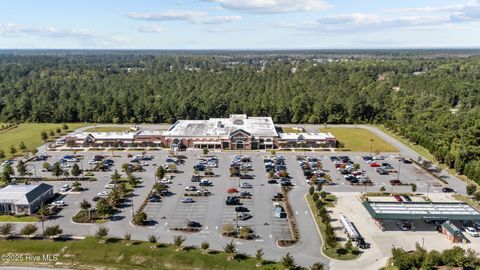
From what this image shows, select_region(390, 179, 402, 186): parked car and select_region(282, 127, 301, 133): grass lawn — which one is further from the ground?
select_region(282, 127, 301, 133): grass lawn

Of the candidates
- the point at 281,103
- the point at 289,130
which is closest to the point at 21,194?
the point at 289,130

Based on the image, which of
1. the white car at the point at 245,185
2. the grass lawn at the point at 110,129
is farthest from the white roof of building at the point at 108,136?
the white car at the point at 245,185

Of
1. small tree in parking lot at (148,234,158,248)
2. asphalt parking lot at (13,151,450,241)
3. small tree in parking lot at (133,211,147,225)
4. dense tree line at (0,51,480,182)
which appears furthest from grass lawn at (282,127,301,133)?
small tree in parking lot at (148,234,158,248)

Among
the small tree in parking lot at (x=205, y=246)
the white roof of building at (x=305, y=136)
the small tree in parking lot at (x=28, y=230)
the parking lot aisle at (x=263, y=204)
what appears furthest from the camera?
the white roof of building at (x=305, y=136)

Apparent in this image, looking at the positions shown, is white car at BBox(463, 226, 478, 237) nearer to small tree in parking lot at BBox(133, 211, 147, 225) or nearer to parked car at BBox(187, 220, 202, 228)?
parked car at BBox(187, 220, 202, 228)

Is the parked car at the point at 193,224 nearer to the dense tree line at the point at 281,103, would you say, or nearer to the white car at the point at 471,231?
the white car at the point at 471,231


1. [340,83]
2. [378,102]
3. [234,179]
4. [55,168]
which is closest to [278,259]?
[234,179]

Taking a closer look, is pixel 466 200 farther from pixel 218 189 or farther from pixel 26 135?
pixel 26 135
